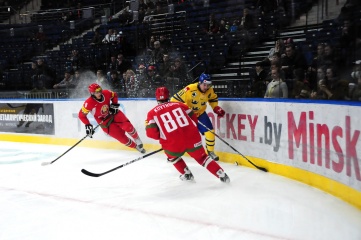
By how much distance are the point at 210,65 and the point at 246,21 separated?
3.07 feet

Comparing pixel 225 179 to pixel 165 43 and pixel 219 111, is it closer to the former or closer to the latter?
pixel 219 111

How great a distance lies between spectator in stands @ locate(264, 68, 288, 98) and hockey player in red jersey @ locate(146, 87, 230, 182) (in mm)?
1282

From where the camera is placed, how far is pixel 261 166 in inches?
213

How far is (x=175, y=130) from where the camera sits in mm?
4504

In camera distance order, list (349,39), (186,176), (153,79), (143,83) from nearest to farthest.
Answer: (349,39) < (186,176) < (153,79) < (143,83)

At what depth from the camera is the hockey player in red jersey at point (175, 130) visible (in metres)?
4.50

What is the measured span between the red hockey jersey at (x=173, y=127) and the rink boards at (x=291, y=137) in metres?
1.07

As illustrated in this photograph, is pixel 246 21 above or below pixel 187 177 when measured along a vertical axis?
above

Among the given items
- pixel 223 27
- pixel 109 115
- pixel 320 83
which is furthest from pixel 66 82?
pixel 320 83

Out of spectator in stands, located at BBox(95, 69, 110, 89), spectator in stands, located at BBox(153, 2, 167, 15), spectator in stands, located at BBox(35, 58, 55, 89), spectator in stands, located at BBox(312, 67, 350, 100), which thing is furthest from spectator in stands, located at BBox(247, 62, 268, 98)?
spectator in stands, located at BBox(35, 58, 55, 89)

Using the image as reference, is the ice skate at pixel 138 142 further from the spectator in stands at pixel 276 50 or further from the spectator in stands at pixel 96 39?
the spectator in stands at pixel 96 39

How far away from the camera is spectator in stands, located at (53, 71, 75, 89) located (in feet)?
29.6

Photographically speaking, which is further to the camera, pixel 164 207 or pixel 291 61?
pixel 291 61

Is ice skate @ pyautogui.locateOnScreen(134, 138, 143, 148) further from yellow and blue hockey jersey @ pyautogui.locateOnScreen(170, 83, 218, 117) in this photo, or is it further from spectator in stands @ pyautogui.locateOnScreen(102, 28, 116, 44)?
spectator in stands @ pyautogui.locateOnScreen(102, 28, 116, 44)
